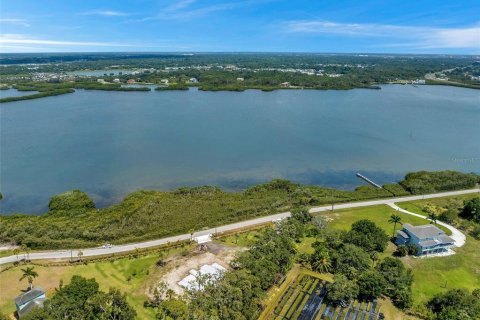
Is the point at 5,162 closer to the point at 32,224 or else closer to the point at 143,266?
the point at 32,224

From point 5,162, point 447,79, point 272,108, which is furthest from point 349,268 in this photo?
point 447,79

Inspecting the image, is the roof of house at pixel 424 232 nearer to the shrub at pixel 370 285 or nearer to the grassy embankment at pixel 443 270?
the grassy embankment at pixel 443 270

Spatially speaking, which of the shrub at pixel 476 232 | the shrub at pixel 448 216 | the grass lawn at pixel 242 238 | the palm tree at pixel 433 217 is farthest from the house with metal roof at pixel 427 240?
the grass lawn at pixel 242 238

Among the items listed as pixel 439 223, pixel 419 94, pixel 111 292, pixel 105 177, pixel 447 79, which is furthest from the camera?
pixel 447 79

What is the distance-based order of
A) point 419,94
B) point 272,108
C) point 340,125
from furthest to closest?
point 419,94 < point 272,108 < point 340,125

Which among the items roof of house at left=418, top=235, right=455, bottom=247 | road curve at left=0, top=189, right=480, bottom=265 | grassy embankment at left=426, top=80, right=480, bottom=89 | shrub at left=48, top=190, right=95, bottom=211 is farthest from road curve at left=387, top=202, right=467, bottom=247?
grassy embankment at left=426, top=80, right=480, bottom=89

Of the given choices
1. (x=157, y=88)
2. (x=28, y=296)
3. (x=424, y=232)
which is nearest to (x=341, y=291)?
(x=424, y=232)
